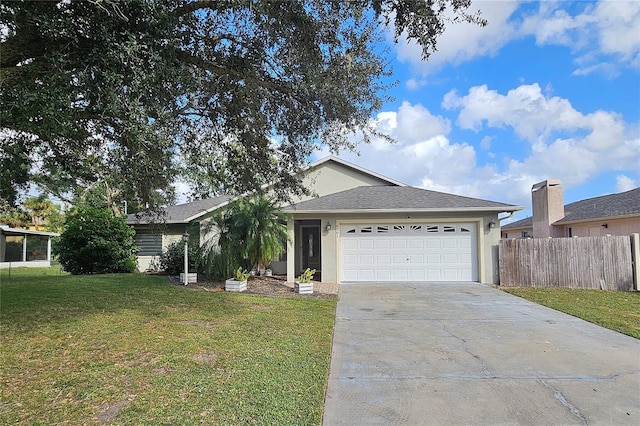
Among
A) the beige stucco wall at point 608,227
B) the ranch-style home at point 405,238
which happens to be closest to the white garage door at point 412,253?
the ranch-style home at point 405,238

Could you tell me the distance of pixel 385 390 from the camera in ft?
14.0

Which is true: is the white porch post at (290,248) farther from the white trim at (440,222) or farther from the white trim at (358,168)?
the white trim at (358,168)

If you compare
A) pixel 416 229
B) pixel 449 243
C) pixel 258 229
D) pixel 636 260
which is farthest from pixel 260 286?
pixel 636 260

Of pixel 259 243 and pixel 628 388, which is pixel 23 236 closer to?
pixel 259 243

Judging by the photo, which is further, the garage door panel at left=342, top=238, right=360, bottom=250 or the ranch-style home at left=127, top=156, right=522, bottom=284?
the garage door panel at left=342, top=238, right=360, bottom=250

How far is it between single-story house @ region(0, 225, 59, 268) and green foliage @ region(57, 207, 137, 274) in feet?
38.5

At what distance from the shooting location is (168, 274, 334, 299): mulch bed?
36.5 ft

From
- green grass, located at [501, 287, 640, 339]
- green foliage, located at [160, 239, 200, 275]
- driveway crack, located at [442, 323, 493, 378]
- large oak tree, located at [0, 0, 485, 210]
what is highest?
large oak tree, located at [0, 0, 485, 210]

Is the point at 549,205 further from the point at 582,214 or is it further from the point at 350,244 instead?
the point at 350,244

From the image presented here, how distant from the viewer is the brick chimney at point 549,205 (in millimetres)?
23562

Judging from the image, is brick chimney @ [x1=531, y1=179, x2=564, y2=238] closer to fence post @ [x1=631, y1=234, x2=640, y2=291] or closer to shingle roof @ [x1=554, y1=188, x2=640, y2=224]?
shingle roof @ [x1=554, y1=188, x2=640, y2=224]

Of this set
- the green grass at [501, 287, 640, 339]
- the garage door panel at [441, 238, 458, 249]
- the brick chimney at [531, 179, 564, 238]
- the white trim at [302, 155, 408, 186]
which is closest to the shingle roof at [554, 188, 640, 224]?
the brick chimney at [531, 179, 564, 238]

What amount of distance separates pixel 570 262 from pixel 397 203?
5966 mm

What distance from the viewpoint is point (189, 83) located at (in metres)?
5.80
